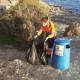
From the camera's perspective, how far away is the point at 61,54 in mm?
10203

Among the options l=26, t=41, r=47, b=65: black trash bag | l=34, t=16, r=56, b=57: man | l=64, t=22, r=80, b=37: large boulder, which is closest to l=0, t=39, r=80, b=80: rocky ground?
l=26, t=41, r=47, b=65: black trash bag

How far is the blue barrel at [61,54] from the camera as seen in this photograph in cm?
1016

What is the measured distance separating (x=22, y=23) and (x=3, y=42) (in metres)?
1.24

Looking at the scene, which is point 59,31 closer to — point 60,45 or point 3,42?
point 3,42

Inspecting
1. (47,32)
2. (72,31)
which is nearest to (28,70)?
(47,32)

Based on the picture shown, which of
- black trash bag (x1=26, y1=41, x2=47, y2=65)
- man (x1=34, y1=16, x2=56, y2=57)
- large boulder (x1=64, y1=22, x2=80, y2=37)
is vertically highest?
man (x1=34, y1=16, x2=56, y2=57)

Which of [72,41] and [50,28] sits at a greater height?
[50,28]

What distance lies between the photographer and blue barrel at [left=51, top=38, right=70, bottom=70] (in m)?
10.2

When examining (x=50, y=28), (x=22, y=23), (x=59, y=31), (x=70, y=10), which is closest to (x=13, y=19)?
(x=22, y=23)

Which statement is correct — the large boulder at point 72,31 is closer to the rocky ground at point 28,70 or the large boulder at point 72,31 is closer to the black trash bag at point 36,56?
the rocky ground at point 28,70

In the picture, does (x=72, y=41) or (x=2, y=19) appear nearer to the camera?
(x=72, y=41)

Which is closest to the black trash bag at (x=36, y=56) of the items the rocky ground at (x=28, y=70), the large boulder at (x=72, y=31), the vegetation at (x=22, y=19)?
the rocky ground at (x=28, y=70)

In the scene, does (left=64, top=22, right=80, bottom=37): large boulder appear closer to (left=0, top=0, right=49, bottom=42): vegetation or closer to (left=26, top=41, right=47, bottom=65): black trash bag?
(left=0, top=0, right=49, bottom=42): vegetation

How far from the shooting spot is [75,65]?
10906 mm
